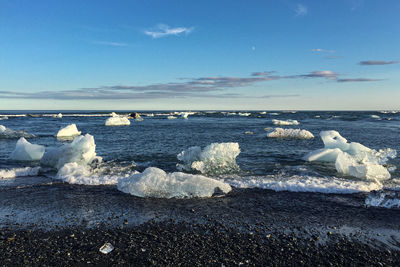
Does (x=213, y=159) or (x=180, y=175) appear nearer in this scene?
(x=180, y=175)

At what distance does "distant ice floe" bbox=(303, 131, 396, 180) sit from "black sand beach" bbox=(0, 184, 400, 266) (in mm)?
2334

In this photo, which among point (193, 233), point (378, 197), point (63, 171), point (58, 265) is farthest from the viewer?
point (63, 171)

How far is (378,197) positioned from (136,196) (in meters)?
6.45

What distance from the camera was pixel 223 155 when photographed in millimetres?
11320

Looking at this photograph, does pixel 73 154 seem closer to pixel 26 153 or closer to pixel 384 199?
pixel 26 153

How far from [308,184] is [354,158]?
4823 mm

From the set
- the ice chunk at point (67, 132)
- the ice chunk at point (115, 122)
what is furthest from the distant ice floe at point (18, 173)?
the ice chunk at point (115, 122)

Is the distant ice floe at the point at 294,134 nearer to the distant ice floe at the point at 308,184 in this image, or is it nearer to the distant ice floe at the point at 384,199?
the distant ice floe at the point at 308,184

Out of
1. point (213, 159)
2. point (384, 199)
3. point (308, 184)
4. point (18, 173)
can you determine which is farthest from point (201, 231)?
point (18, 173)

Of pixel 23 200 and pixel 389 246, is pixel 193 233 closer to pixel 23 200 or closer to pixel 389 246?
pixel 389 246

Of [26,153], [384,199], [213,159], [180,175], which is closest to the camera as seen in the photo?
[384,199]

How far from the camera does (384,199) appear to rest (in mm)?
7090

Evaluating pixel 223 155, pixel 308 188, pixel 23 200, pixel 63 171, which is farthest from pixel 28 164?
pixel 308 188

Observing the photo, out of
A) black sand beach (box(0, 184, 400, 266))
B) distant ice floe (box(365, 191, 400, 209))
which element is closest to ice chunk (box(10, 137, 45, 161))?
black sand beach (box(0, 184, 400, 266))
